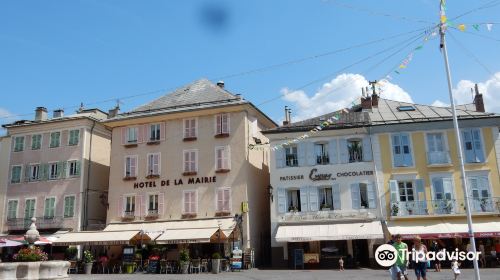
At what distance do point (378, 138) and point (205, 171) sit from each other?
11440 mm

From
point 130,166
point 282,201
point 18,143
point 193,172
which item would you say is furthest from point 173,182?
point 18,143

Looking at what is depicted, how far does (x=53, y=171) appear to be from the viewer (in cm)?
3622

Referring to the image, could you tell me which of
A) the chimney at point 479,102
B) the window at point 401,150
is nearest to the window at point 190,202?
the window at point 401,150

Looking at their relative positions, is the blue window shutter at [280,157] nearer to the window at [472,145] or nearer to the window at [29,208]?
the window at [472,145]

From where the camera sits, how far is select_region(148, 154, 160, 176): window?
33.7 m

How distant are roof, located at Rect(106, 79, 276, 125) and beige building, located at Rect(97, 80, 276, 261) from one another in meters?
0.08

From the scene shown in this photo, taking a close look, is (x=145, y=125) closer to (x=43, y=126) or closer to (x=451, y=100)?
(x=43, y=126)

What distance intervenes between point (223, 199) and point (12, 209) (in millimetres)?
16942

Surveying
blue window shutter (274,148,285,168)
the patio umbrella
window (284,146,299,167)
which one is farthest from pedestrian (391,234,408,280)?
the patio umbrella

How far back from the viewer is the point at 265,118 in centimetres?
3578

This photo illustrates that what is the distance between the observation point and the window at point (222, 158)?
32031 mm

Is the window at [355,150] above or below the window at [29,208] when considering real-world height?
above

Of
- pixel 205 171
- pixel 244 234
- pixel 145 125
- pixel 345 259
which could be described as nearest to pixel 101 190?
pixel 145 125

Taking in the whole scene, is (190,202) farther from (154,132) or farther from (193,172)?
(154,132)
